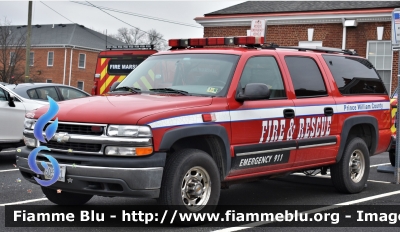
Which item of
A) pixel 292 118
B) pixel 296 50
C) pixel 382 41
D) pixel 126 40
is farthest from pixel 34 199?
pixel 126 40

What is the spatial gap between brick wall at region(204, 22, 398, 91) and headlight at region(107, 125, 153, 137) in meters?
18.2

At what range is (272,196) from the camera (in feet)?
27.1

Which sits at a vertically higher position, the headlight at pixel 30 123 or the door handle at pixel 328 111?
the door handle at pixel 328 111

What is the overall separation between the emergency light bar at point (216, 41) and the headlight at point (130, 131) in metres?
2.10

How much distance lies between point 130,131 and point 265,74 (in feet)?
7.16

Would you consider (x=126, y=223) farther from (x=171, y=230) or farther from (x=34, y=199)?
(x=34, y=199)

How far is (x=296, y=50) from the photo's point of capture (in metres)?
8.02

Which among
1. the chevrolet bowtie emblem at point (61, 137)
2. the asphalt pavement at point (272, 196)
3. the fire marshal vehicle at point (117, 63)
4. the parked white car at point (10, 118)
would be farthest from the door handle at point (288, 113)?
the fire marshal vehicle at point (117, 63)

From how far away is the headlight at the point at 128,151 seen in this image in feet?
18.4

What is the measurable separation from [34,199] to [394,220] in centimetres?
419

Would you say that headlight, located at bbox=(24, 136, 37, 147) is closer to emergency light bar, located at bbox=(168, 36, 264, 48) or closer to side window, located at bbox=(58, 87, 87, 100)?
emergency light bar, located at bbox=(168, 36, 264, 48)

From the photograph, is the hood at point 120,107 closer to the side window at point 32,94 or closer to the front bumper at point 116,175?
the front bumper at point 116,175

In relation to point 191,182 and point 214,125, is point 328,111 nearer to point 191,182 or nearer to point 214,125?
point 214,125

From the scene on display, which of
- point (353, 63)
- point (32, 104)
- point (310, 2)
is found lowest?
point (32, 104)
